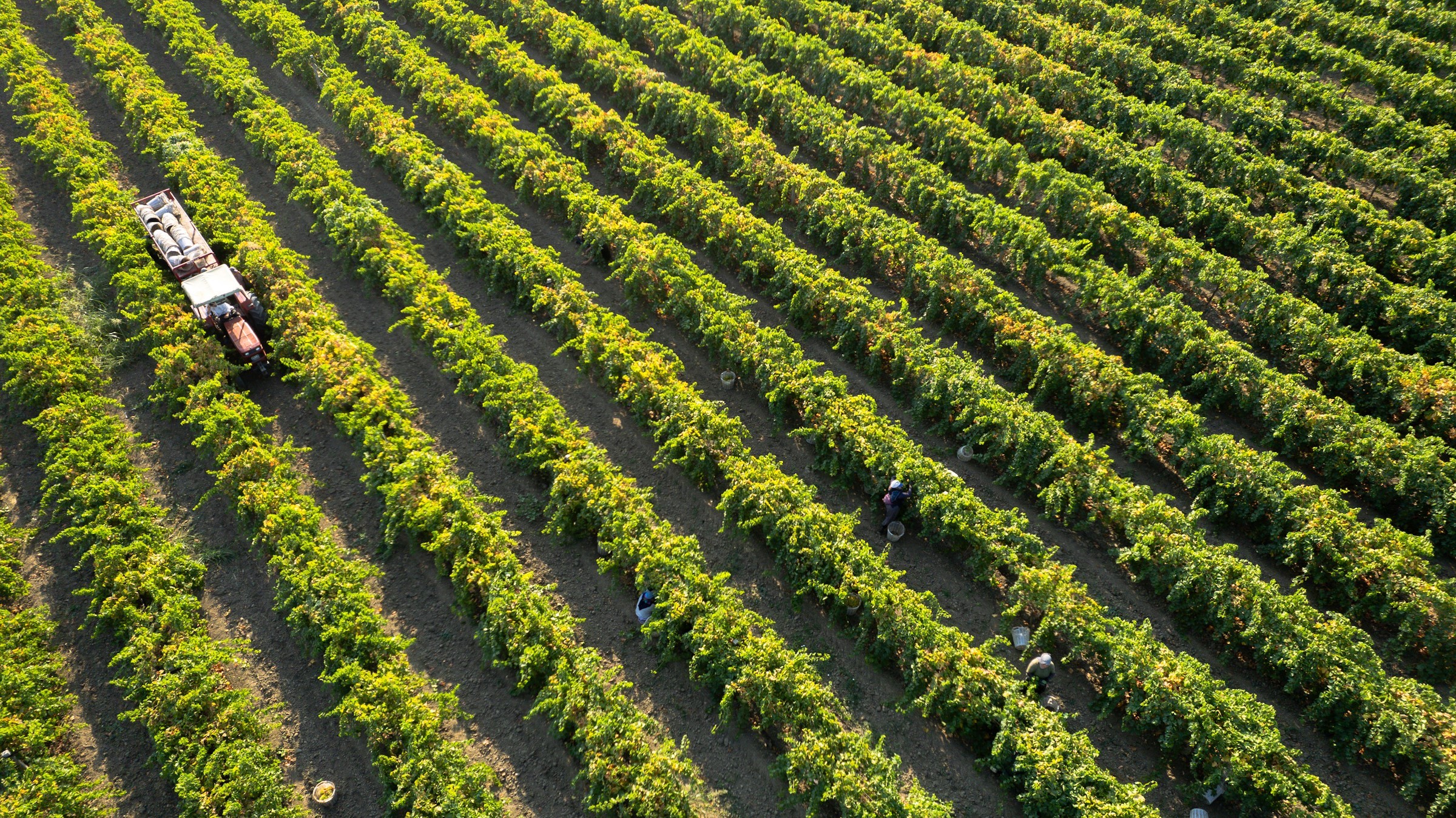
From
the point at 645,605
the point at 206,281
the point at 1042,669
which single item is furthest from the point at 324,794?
the point at 206,281

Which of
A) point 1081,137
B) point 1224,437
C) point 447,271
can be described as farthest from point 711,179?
point 1224,437

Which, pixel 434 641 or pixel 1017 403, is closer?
pixel 434 641

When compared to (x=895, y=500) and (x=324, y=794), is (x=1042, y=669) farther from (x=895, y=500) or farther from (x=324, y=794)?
(x=324, y=794)

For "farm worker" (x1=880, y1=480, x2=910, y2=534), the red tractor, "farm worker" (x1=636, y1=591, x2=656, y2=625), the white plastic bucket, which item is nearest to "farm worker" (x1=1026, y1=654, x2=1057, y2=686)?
"farm worker" (x1=880, y1=480, x2=910, y2=534)

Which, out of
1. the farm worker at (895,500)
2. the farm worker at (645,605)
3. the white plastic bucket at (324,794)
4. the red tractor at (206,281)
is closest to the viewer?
the white plastic bucket at (324,794)

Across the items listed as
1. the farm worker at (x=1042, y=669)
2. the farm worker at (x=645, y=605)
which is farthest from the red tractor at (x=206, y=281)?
the farm worker at (x=1042, y=669)

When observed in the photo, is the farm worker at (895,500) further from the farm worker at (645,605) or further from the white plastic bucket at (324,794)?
the white plastic bucket at (324,794)

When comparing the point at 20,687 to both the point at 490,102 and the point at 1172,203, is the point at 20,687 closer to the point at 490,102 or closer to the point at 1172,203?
the point at 490,102
